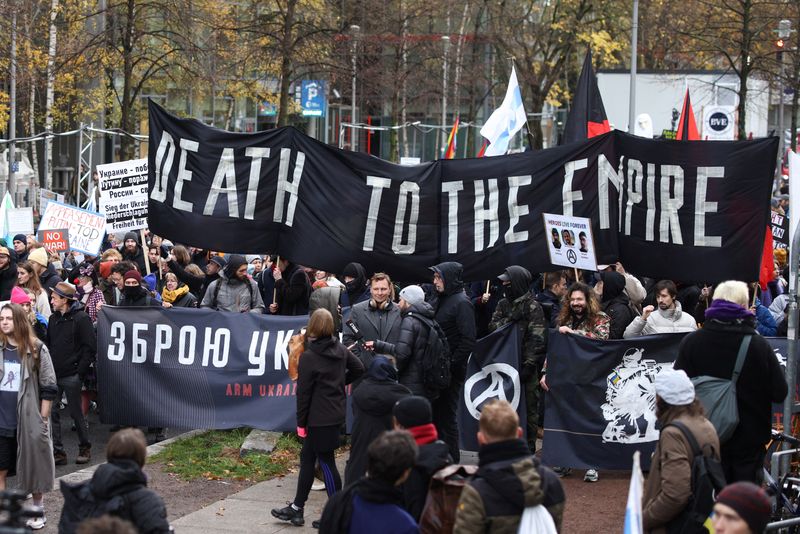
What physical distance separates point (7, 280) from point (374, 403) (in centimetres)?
757

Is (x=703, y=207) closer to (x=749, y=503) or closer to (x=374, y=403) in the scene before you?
(x=374, y=403)

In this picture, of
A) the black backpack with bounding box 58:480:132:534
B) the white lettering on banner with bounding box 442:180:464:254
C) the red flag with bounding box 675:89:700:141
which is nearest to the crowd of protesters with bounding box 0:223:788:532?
the black backpack with bounding box 58:480:132:534

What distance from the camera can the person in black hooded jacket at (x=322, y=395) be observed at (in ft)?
26.8

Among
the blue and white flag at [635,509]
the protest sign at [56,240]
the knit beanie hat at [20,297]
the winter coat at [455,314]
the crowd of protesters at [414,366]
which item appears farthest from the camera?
the protest sign at [56,240]

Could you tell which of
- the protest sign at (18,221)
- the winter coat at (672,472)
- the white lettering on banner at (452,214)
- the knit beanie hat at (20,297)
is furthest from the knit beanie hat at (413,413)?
the protest sign at (18,221)

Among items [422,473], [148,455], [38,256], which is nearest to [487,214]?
[148,455]

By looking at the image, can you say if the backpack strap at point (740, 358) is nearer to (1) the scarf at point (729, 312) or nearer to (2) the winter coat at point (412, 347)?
(1) the scarf at point (729, 312)

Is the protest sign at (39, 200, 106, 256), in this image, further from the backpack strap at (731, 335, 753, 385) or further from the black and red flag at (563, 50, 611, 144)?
the backpack strap at (731, 335, 753, 385)

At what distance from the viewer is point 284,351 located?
424 inches

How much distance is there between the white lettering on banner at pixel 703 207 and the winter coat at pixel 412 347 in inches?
88.2

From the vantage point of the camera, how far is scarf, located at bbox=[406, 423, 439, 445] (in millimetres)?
6153

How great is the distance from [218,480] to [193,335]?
1683mm

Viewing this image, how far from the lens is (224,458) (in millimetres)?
10266

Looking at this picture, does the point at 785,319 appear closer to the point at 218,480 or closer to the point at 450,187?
the point at 450,187
